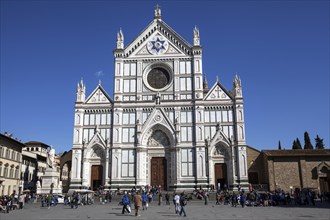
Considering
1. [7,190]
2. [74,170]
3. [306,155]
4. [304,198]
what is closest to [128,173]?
[74,170]

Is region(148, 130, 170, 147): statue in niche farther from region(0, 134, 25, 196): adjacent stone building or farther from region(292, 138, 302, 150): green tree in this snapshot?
region(292, 138, 302, 150): green tree

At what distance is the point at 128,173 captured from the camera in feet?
134

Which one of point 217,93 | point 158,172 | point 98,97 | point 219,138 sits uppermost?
point 217,93

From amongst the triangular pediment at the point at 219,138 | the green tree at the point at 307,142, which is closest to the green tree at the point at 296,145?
the green tree at the point at 307,142

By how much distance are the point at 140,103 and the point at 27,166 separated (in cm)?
2518

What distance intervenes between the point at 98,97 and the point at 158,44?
11.4 m

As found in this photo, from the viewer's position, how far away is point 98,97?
44.1 metres

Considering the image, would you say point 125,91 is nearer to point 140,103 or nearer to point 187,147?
point 140,103

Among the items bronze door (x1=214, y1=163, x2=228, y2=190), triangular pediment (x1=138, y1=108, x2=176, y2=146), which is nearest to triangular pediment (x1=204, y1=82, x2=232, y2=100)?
triangular pediment (x1=138, y1=108, x2=176, y2=146)

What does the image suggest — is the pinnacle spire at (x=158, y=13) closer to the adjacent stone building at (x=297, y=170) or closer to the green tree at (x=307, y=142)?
the adjacent stone building at (x=297, y=170)

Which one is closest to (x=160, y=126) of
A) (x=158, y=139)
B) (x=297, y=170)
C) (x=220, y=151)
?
(x=158, y=139)

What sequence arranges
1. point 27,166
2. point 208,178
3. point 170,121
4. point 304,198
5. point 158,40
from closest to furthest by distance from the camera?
point 304,198
point 208,178
point 170,121
point 158,40
point 27,166

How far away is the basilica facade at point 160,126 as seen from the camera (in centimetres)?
4047

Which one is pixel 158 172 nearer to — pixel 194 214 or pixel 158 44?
pixel 158 44
